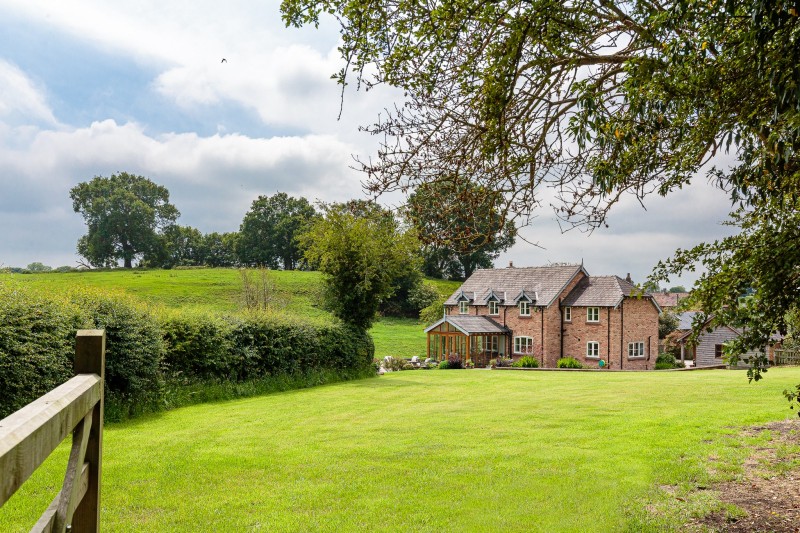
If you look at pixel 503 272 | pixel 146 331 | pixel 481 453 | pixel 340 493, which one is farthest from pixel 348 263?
pixel 503 272

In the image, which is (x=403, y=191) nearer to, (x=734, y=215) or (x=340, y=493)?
(x=340, y=493)

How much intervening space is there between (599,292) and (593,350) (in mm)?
3825

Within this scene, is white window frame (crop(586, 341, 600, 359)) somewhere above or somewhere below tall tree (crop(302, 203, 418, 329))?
below

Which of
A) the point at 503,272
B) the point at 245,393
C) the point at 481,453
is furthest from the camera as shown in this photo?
the point at 503,272

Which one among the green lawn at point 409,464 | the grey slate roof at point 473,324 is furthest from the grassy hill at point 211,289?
the green lawn at point 409,464

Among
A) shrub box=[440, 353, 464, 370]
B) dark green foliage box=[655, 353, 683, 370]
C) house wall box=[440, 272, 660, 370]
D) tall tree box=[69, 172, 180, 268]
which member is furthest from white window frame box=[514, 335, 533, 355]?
tall tree box=[69, 172, 180, 268]

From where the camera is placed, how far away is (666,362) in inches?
1662

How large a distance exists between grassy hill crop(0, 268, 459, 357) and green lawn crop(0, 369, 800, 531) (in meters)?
27.7

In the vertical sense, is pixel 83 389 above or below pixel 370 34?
below

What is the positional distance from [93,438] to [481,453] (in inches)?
309

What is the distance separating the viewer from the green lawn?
7148 millimetres

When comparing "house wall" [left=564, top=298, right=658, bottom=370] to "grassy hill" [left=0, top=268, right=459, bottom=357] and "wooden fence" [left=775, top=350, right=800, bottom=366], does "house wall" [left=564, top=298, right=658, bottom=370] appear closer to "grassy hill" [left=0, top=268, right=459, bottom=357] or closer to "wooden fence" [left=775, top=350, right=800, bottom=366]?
"grassy hill" [left=0, top=268, right=459, bottom=357]

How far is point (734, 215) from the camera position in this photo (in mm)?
8562

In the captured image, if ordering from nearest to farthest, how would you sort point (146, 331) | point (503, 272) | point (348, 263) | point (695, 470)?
point (695, 470), point (146, 331), point (348, 263), point (503, 272)
